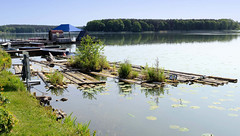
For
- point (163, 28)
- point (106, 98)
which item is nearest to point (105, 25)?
point (163, 28)

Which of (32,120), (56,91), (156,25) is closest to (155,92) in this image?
(56,91)

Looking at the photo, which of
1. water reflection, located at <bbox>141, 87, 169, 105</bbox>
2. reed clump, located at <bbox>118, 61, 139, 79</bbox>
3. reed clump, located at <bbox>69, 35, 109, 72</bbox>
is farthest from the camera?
reed clump, located at <bbox>69, 35, 109, 72</bbox>

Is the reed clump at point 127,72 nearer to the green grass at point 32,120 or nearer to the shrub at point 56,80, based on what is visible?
the shrub at point 56,80

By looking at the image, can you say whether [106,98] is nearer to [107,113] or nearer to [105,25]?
[107,113]

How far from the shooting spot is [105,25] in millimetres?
184125

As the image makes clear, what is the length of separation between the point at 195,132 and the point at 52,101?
610cm

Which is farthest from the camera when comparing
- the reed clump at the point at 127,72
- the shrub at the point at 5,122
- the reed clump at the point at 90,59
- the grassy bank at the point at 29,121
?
the reed clump at the point at 90,59

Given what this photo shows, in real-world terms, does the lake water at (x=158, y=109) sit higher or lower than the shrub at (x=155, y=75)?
lower

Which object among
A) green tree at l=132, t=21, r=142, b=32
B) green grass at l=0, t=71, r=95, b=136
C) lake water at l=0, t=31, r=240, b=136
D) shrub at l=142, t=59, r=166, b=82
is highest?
green tree at l=132, t=21, r=142, b=32

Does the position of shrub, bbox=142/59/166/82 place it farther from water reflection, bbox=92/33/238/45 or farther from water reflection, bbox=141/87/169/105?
water reflection, bbox=92/33/238/45

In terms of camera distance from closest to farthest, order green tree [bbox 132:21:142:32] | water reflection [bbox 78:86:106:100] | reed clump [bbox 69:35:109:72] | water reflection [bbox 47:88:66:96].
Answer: water reflection [bbox 78:86:106:100]
water reflection [bbox 47:88:66:96]
reed clump [bbox 69:35:109:72]
green tree [bbox 132:21:142:32]

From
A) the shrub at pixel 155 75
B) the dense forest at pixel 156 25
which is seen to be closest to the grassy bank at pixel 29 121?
the shrub at pixel 155 75

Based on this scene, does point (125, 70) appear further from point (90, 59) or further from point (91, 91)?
point (90, 59)

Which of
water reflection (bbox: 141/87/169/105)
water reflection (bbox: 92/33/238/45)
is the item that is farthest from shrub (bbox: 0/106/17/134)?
water reflection (bbox: 92/33/238/45)
